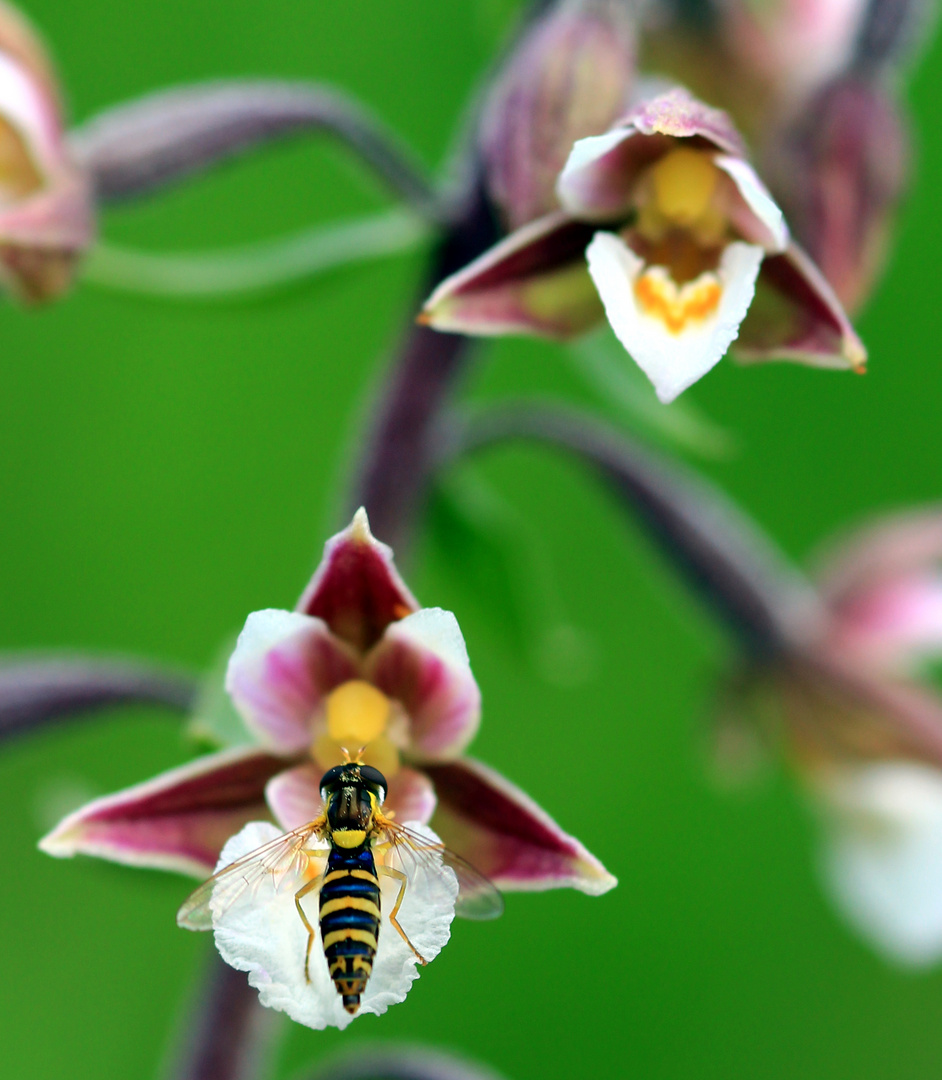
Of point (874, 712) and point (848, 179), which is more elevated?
point (848, 179)

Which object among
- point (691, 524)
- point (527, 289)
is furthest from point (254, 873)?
point (691, 524)

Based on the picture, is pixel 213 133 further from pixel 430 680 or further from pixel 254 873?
pixel 254 873

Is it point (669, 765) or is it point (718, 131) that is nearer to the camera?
point (718, 131)

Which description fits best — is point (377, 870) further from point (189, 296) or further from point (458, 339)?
point (189, 296)

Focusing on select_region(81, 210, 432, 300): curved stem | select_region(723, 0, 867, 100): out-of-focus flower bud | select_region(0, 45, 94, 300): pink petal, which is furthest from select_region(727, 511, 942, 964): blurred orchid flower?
select_region(0, 45, 94, 300): pink petal

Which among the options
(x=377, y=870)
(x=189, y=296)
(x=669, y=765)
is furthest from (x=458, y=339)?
(x=669, y=765)
